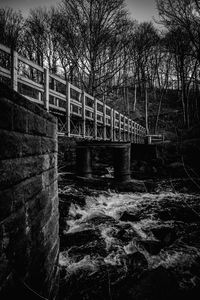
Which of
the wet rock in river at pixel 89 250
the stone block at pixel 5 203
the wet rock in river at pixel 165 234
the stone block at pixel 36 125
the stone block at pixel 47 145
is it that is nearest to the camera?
the stone block at pixel 5 203

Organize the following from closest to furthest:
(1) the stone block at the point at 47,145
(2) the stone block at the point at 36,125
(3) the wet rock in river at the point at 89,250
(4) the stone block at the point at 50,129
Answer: (2) the stone block at the point at 36,125
(1) the stone block at the point at 47,145
(4) the stone block at the point at 50,129
(3) the wet rock in river at the point at 89,250

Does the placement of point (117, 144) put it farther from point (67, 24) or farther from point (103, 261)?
point (67, 24)

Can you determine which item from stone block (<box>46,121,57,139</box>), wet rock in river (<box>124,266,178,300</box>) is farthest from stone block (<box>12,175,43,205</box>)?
wet rock in river (<box>124,266,178,300</box>)

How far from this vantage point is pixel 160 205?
7.84 metres

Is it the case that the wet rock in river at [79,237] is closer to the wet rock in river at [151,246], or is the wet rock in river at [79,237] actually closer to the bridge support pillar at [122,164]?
the wet rock in river at [151,246]

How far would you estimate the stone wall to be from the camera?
123 centimetres

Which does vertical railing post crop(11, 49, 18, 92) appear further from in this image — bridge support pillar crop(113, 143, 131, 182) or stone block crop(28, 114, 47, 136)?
bridge support pillar crop(113, 143, 131, 182)

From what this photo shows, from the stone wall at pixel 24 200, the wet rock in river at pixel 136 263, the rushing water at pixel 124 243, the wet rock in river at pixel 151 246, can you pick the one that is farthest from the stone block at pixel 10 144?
the wet rock in river at pixel 151 246

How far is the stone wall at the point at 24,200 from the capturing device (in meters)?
1.23

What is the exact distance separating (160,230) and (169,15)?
14377mm

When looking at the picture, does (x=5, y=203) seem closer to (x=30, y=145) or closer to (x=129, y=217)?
(x=30, y=145)

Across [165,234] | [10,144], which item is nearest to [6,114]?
[10,144]

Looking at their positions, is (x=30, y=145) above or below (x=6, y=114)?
below

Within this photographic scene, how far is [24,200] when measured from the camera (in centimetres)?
153
